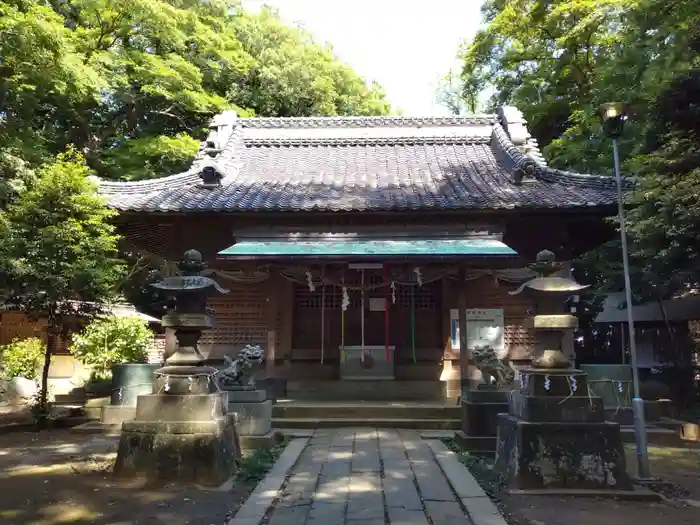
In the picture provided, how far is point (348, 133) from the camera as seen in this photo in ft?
53.3

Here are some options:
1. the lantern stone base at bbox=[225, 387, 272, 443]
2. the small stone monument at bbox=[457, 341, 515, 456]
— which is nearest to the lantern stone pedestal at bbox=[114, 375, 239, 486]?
the lantern stone base at bbox=[225, 387, 272, 443]

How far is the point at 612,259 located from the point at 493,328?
450 centimetres

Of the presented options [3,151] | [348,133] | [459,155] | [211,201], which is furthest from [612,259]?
[3,151]

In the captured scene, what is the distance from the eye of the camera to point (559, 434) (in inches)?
239

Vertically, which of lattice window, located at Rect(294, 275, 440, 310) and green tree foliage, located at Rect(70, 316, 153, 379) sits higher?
lattice window, located at Rect(294, 275, 440, 310)

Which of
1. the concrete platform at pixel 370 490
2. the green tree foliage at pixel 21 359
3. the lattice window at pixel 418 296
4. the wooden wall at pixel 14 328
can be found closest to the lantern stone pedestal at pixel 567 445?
the concrete platform at pixel 370 490

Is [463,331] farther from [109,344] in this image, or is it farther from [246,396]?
[109,344]

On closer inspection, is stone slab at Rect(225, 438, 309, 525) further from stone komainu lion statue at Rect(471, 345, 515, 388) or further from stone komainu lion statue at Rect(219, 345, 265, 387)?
stone komainu lion statue at Rect(471, 345, 515, 388)

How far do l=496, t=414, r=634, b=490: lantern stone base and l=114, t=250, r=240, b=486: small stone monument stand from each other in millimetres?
3555

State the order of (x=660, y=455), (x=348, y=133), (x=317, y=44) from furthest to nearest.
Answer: (x=317, y=44) < (x=348, y=133) < (x=660, y=455)

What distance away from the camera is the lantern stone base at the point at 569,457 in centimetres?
602

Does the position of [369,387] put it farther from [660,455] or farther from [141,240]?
[141,240]

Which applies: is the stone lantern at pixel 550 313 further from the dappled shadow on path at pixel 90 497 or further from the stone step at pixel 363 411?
the dappled shadow on path at pixel 90 497

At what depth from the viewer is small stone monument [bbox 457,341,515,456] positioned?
26.8ft
